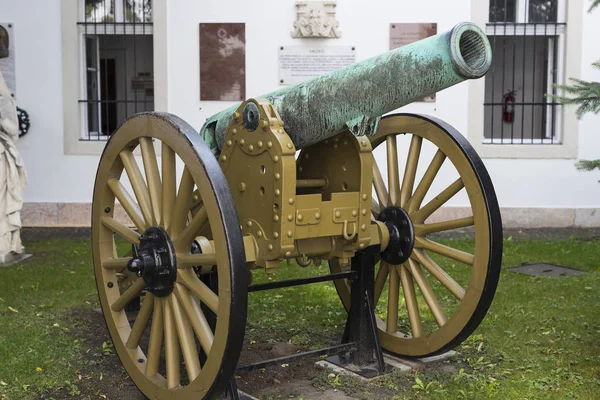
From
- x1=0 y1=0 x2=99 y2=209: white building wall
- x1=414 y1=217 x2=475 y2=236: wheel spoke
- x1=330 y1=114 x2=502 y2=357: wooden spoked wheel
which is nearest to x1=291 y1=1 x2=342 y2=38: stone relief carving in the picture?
x1=0 y1=0 x2=99 y2=209: white building wall

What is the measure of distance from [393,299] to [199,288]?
1.39 m

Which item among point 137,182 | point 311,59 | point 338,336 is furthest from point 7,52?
point 137,182

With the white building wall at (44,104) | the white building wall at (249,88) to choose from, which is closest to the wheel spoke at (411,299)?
the white building wall at (249,88)

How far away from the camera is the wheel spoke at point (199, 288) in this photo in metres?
2.98

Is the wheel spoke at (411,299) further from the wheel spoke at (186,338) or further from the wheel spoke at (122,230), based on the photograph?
the wheel spoke at (122,230)

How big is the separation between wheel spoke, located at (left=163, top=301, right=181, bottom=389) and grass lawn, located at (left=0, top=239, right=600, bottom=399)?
0.62 m

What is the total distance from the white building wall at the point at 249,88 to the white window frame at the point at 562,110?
78 millimetres

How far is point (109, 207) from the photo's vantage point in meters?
3.77

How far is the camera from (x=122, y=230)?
3590 mm

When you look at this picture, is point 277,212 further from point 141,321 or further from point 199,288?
point 141,321

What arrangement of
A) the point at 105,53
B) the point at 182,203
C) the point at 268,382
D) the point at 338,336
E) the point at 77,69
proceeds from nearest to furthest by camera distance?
1. the point at 182,203
2. the point at 268,382
3. the point at 338,336
4. the point at 77,69
5. the point at 105,53

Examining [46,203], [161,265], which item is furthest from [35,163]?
[161,265]

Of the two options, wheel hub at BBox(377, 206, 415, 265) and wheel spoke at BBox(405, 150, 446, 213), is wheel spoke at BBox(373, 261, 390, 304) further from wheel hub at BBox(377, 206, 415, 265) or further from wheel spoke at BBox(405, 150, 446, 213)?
wheel spoke at BBox(405, 150, 446, 213)

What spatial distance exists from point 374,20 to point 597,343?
521 centimetres
